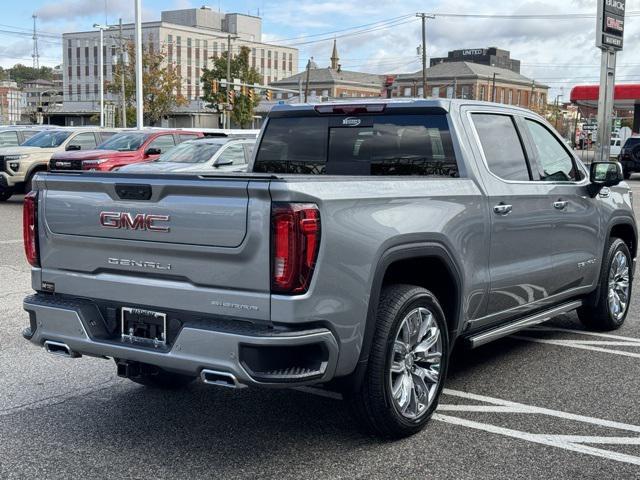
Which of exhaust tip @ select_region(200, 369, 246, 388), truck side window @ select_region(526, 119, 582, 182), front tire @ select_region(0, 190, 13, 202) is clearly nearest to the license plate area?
exhaust tip @ select_region(200, 369, 246, 388)

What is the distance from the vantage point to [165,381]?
17.8 ft

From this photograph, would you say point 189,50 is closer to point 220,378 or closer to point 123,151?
point 123,151

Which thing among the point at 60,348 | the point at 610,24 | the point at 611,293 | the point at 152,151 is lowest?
the point at 611,293

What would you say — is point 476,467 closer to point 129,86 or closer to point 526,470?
point 526,470

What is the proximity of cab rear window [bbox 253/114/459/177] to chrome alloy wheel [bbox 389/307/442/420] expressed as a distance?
1124 millimetres

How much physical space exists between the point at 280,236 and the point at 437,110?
2001 mm

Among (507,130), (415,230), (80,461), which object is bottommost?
(80,461)

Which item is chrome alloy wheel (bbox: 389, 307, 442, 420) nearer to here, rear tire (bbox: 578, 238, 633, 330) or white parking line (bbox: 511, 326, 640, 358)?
white parking line (bbox: 511, 326, 640, 358)

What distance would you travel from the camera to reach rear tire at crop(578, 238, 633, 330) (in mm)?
7004

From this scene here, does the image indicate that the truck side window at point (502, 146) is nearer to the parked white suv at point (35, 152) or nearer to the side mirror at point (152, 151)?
the side mirror at point (152, 151)

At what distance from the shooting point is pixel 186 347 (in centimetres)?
398

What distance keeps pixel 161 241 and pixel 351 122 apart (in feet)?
6.59

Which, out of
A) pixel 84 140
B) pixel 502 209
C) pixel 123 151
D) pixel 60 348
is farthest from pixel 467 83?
pixel 60 348

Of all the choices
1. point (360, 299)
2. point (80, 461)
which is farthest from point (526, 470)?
point (80, 461)
